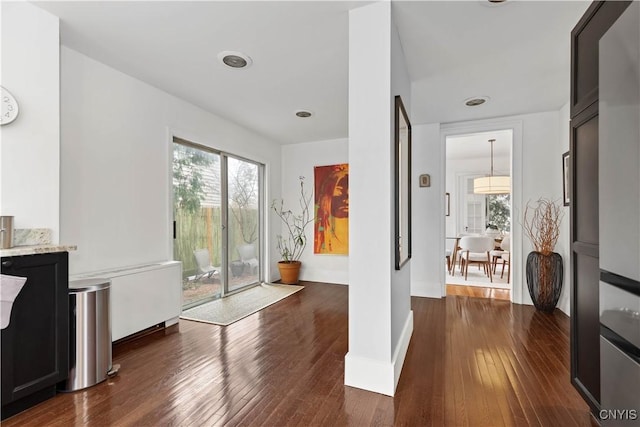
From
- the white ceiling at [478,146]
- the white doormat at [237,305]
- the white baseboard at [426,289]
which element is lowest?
the white doormat at [237,305]

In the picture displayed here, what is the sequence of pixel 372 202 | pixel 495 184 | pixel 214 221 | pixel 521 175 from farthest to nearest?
1. pixel 495 184
2. pixel 214 221
3. pixel 521 175
4. pixel 372 202

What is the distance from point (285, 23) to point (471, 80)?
1.91 meters

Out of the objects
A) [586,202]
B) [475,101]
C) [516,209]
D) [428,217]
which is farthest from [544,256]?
[586,202]

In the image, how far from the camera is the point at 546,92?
3320mm

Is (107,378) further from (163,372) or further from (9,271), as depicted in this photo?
(9,271)

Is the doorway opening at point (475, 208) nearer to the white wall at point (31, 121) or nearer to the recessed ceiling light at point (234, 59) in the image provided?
the recessed ceiling light at point (234, 59)

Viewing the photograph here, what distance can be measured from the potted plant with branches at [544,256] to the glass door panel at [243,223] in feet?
12.7

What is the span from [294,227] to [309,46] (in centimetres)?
359

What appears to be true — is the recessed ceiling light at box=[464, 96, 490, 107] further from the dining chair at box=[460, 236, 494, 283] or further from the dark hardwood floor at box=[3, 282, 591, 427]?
the dining chair at box=[460, 236, 494, 283]

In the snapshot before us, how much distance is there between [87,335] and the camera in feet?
6.71

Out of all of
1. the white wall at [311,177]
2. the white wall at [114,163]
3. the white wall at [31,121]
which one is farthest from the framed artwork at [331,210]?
the white wall at [31,121]

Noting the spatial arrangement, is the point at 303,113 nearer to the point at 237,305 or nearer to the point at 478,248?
the point at 237,305

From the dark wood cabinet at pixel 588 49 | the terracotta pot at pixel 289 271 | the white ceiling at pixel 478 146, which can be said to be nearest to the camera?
the dark wood cabinet at pixel 588 49

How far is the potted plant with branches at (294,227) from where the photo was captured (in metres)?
5.54
